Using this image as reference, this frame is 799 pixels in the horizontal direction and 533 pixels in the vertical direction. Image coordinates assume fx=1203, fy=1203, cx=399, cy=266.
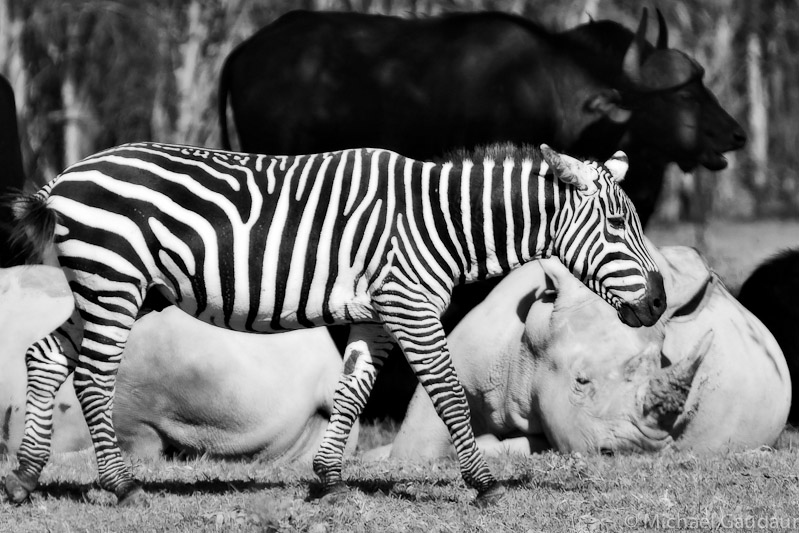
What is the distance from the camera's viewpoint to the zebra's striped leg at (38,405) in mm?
6035

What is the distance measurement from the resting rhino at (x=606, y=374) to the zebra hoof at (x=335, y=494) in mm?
1565

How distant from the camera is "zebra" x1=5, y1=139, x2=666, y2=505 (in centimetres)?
588

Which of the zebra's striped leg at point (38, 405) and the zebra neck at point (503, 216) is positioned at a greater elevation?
the zebra neck at point (503, 216)

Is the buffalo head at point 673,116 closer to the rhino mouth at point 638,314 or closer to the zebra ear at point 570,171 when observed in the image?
the zebra ear at point 570,171

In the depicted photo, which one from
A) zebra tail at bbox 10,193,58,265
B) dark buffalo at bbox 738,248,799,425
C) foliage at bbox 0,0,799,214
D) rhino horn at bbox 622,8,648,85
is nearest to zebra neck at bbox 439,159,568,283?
zebra tail at bbox 10,193,58,265

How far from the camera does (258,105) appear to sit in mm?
11992

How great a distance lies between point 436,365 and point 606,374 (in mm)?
1555

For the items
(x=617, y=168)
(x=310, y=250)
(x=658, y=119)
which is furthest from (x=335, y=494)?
(x=658, y=119)

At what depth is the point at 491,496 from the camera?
594 cm

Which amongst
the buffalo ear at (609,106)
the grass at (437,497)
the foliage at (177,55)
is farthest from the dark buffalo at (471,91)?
the foliage at (177,55)

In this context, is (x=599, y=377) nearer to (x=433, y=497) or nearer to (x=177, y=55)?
(x=433, y=497)

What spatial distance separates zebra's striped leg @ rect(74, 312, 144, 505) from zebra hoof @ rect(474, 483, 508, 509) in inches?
65.5

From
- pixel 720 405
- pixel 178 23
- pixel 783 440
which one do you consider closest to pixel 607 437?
pixel 720 405

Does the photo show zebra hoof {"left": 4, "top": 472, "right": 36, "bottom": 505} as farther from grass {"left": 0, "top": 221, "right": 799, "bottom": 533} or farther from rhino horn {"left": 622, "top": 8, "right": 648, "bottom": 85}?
rhino horn {"left": 622, "top": 8, "right": 648, "bottom": 85}
